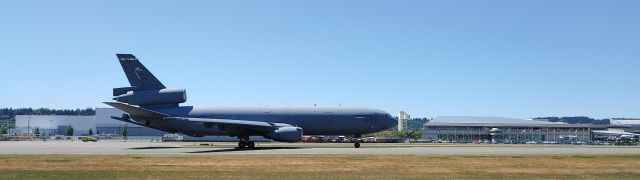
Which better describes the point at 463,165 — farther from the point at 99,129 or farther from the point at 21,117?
the point at 21,117

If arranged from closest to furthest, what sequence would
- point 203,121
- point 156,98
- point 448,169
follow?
point 448,169, point 203,121, point 156,98

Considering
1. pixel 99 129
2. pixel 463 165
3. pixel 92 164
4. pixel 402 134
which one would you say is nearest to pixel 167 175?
pixel 92 164

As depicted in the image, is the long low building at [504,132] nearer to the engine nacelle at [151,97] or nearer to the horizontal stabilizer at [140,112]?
the engine nacelle at [151,97]

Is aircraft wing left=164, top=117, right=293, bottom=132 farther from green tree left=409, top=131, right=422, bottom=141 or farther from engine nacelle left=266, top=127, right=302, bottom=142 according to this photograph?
green tree left=409, top=131, right=422, bottom=141

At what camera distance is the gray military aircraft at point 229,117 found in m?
51.8

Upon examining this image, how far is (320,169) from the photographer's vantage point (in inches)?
1021

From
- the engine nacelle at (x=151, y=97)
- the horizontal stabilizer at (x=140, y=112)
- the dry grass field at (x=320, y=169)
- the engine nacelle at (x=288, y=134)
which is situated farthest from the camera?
the engine nacelle at (x=151, y=97)

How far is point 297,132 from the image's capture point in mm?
51500

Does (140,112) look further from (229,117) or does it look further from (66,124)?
(66,124)

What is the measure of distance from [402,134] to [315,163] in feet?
417

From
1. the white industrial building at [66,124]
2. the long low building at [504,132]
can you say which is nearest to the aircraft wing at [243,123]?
the long low building at [504,132]

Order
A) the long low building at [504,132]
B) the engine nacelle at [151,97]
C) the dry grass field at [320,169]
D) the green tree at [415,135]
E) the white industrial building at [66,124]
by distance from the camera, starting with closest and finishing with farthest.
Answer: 1. the dry grass field at [320,169]
2. the engine nacelle at [151,97]
3. the long low building at [504,132]
4. the green tree at [415,135]
5. the white industrial building at [66,124]

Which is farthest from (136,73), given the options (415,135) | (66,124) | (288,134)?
(66,124)

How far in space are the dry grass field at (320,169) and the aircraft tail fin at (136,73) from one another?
22.6 metres
